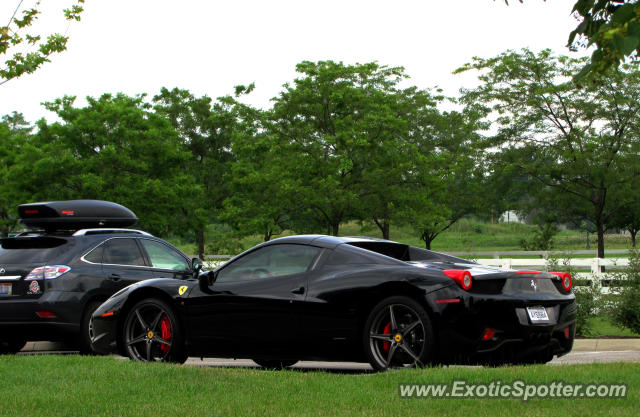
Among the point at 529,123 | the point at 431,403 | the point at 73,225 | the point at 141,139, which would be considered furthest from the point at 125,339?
the point at 141,139

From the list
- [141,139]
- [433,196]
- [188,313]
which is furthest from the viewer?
[141,139]

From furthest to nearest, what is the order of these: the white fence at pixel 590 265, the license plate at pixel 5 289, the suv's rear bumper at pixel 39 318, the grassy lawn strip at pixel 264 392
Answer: the white fence at pixel 590 265 → the license plate at pixel 5 289 → the suv's rear bumper at pixel 39 318 → the grassy lawn strip at pixel 264 392

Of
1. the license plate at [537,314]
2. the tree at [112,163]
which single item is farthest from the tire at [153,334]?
the tree at [112,163]

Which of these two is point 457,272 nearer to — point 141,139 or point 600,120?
point 600,120

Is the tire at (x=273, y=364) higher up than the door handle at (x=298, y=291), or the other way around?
the door handle at (x=298, y=291)

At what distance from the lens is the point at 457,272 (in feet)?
25.1

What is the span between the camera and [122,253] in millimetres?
12242

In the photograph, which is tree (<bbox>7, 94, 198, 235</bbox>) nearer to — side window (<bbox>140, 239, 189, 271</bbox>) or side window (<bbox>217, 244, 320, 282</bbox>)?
side window (<bbox>140, 239, 189, 271</bbox>)

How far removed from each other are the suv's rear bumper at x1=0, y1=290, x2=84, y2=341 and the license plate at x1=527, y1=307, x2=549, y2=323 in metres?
6.15

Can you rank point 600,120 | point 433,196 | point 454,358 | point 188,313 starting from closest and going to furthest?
1. point 454,358
2. point 188,313
3. point 600,120
4. point 433,196

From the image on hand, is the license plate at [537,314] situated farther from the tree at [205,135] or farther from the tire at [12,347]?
the tree at [205,135]

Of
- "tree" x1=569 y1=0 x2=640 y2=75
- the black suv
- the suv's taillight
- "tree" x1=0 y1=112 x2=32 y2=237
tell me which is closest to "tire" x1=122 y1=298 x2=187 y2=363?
the black suv

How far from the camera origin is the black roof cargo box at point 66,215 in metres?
12.0

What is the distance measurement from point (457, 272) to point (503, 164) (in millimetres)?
31148
